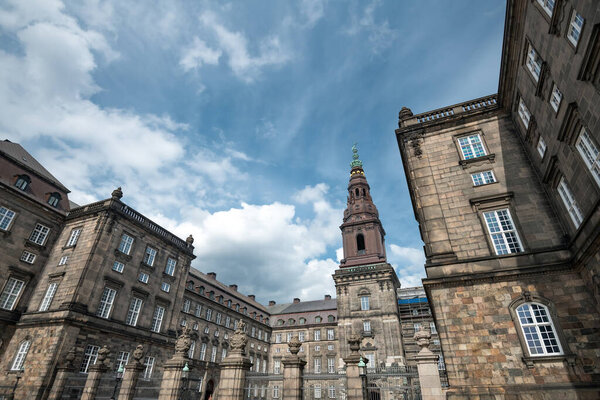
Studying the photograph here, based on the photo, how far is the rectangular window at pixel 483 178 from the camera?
16922 millimetres

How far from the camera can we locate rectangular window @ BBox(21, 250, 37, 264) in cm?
2659

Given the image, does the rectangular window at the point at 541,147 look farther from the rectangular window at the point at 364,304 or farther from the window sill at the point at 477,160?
the rectangular window at the point at 364,304

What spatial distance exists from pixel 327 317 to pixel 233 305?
17.7 m

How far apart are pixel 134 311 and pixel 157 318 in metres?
2.89

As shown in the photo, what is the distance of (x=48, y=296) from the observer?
25.9m

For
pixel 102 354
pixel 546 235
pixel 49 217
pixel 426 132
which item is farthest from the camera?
pixel 49 217

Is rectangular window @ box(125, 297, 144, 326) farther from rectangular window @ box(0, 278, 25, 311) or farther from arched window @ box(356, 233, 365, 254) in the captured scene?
arched window @ box(356, 233, 365, 254)

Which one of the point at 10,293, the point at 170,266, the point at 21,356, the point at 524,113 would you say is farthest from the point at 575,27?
the point at 10,293

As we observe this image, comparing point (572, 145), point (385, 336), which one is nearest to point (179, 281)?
point (385, 336)

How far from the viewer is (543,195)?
15.4m

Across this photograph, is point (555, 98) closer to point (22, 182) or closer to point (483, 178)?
point (483, 178)

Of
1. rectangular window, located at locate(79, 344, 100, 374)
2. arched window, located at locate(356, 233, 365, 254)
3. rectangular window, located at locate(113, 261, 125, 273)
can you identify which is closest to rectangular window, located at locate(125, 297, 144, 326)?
rectangular window, located at locate(113, 261, 125, 273)

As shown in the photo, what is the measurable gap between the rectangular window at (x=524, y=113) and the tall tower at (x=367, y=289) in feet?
106

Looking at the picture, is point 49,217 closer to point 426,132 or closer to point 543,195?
point 426,132
